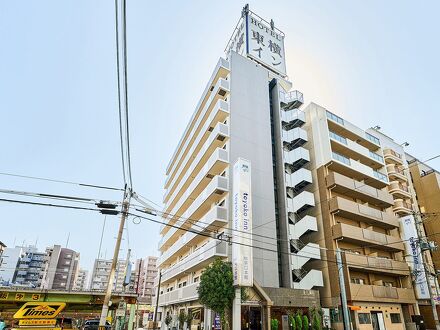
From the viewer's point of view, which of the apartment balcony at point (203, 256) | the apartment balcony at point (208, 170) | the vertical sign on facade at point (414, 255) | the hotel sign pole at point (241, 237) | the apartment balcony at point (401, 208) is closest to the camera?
the hotel sign pole at point (241, 237)

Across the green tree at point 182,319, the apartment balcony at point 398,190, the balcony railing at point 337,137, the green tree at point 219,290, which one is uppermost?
the balcony railing at point 337,137

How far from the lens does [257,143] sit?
3158cm

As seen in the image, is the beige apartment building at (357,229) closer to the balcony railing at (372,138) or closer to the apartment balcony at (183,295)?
the balcony railing at (372,138)

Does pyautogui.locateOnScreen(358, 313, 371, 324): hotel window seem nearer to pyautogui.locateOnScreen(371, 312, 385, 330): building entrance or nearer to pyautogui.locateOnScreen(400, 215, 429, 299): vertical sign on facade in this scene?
pyautogui.locateOnScreen(371, 312, 385, 330): building entrance

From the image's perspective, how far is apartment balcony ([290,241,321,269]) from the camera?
27.9 metres

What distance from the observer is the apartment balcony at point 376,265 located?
2795 centimetres

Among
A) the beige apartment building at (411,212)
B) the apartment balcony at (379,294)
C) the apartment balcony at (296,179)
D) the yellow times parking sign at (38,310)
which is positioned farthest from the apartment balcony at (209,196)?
the beige apartment building at (411,212)

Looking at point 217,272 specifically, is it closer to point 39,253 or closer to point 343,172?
point 343,172

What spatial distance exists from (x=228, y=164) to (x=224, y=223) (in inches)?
227

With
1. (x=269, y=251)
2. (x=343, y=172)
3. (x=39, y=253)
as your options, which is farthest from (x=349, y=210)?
(x=39, y=253)

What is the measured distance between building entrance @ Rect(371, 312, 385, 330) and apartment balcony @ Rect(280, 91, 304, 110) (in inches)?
945

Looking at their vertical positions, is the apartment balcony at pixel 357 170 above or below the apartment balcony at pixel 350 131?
below

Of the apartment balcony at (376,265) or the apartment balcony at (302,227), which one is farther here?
the apartment balcony at (302,227)

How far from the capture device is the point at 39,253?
109 meters
